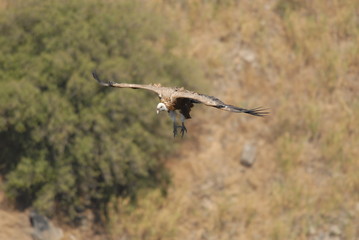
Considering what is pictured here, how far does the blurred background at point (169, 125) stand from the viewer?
62.8 ft

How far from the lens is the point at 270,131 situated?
2306 centimetres

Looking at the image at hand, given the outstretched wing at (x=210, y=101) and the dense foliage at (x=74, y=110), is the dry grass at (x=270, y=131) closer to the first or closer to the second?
the dense foliage at (x=74, y=110)

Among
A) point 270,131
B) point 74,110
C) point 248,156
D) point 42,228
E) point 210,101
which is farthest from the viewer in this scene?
point 270,131

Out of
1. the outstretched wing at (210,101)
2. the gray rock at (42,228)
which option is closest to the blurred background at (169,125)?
the gray rock at (42,228)

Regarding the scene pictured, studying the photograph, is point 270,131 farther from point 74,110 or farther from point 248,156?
point 74,110

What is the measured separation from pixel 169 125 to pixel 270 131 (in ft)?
14.7

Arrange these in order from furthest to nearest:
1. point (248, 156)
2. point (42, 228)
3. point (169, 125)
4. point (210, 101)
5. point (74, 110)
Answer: point (248, 156) < point (169, 125) < point (74, 110) < point (42, 228) < point (210, 101)

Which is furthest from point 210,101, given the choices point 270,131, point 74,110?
point 270,131

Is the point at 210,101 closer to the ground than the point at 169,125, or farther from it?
closer to the ground

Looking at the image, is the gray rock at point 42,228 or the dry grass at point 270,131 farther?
the dry grass at point 270,131

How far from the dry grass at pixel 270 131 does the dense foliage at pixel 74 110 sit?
144 centimetres

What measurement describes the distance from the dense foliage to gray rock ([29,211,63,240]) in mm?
350

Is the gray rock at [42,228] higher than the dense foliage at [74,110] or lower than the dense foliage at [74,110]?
lower

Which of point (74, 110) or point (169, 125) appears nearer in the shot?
point (74, 110)
